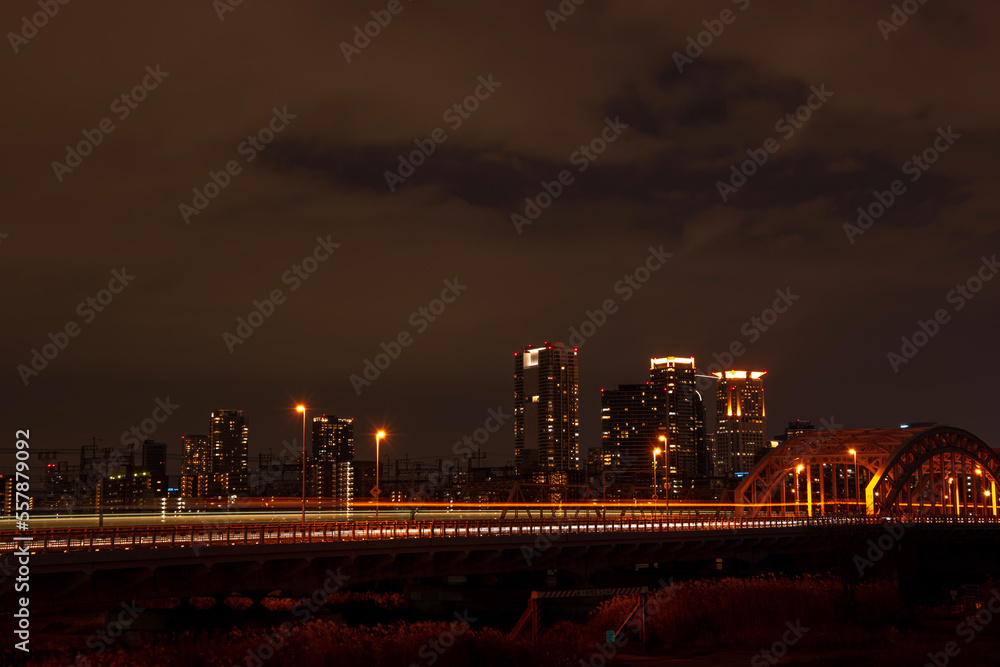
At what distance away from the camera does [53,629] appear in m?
57.4

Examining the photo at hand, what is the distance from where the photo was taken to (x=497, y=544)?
49.2m

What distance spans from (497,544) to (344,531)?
8.51 m

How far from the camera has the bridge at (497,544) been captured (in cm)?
3562

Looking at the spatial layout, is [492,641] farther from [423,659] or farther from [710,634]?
[710,634]

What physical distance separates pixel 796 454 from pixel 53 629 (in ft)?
240

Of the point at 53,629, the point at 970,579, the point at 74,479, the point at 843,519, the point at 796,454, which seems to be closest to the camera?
the point at 53,629

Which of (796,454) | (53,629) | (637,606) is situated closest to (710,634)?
(637,606)
